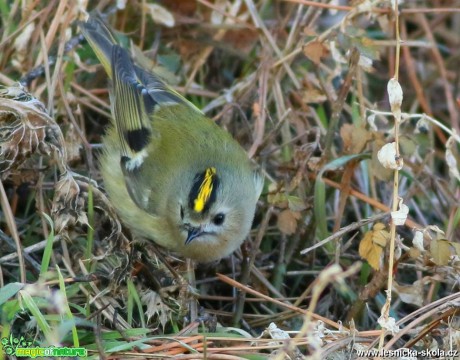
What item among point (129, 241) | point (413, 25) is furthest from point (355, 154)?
point (413, 25)

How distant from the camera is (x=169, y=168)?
357 centimetres

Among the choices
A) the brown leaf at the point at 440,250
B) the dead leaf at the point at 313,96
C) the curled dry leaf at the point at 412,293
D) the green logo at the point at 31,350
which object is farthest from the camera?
the dead leaf at the point at 313,96

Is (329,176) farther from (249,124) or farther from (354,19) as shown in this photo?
(354,19)

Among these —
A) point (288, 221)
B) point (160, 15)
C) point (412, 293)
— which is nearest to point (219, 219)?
point (288, 221)

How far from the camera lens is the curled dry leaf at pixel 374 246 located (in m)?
2.97

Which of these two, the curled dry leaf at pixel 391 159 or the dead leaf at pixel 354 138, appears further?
the dead leaf at pixel 354 138

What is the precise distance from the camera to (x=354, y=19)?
3.82 m

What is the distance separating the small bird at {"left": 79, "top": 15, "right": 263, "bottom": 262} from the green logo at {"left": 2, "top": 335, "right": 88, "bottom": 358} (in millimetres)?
720

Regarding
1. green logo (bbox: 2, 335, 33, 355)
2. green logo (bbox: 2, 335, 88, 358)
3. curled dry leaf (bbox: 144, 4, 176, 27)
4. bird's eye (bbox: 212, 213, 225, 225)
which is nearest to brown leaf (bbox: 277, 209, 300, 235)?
bird's eye (bbox: 212, 213, 225, 225)

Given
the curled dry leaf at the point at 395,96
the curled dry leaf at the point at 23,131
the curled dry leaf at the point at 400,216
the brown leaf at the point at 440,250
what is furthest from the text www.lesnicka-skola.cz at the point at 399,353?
the curled dry leaf at the point at 23,131

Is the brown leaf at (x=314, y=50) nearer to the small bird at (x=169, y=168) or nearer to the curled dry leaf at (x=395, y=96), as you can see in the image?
the small bird at (x=169, y=168)

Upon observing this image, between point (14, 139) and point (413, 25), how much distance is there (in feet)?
10.8

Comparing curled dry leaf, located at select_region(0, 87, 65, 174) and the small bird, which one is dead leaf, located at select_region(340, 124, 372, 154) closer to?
the small bird

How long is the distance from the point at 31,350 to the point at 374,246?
129cm
